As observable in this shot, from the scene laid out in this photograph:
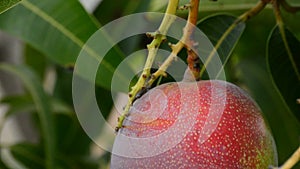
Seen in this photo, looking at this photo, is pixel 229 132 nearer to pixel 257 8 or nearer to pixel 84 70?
pixel 257 8

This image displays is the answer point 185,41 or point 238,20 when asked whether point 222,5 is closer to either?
point 238,20

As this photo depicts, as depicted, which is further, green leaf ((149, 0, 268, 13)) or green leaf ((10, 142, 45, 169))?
green leaf ((10, 142, 45, 169))

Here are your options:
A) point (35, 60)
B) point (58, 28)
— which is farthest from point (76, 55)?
point (35, 60)

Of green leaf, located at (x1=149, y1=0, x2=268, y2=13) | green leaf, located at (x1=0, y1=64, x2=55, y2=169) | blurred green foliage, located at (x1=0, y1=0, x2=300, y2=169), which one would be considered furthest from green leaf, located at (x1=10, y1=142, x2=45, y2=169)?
green leaf, located at (x1=149, y1=0, x2=268, y2=13)

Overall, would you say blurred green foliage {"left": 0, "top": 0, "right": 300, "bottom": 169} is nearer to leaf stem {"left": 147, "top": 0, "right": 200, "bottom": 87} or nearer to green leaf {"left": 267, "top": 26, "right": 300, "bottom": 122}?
green leaf {"left": 267, "top": 26, "right": 300, "bottom": 122}

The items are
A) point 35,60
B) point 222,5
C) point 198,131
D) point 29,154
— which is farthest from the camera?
point 35,60

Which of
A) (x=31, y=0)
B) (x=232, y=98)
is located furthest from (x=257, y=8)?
(x=31, y=0)

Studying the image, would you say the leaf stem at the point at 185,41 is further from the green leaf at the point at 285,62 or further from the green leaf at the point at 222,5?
the green leaf at the point at 222,5
